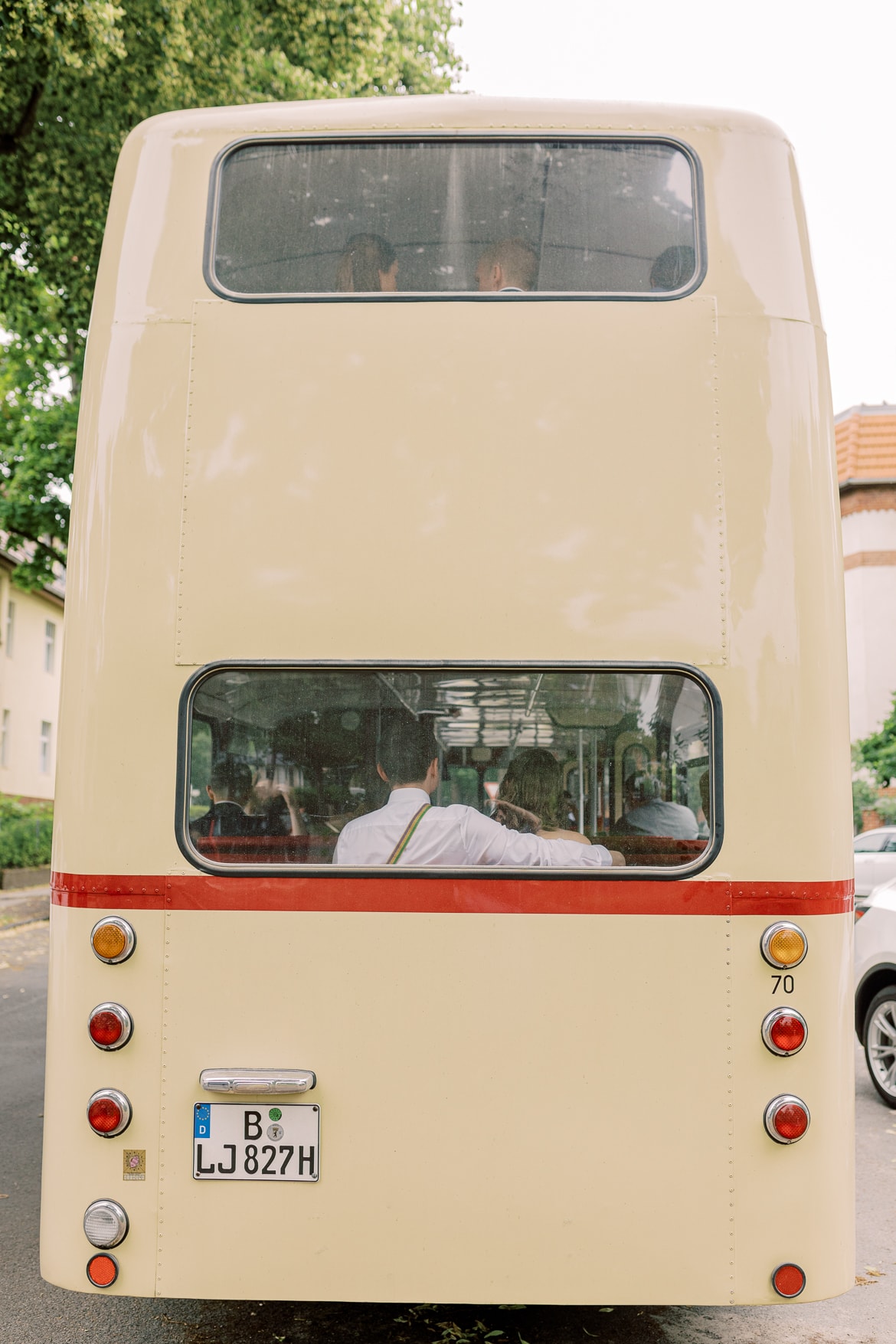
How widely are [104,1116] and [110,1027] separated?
0.80 feet

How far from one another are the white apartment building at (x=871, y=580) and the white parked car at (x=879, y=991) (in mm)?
33369

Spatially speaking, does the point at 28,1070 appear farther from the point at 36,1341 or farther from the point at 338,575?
the point at 338,575

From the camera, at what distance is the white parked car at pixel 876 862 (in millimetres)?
17234

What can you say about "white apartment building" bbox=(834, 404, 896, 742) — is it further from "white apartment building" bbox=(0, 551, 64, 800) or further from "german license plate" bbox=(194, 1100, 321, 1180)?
"german license plate" bbox=(194, 1100, 321, 1180)

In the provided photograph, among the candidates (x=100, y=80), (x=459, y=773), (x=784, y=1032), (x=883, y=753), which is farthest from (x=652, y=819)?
(x=883, y=753)

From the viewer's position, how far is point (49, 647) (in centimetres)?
3581

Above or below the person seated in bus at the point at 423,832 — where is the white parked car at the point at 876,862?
below

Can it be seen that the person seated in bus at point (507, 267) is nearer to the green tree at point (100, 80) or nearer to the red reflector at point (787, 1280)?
the red reflector at point (787, 1280)

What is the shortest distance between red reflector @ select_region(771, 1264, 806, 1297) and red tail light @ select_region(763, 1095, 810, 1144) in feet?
1.11

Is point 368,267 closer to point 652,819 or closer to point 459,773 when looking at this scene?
point 459,773

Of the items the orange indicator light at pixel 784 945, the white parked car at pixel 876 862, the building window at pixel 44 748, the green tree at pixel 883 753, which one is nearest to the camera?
the orange indicator light at pixel 784 945

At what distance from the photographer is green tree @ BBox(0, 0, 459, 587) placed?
11352 millimetres

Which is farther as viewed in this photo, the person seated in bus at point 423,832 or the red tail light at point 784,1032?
the person seated in bus at point 423,832

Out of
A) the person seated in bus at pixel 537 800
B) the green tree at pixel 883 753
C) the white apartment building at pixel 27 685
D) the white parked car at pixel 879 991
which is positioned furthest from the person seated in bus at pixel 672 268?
the white apartment building at pixel 27 685
